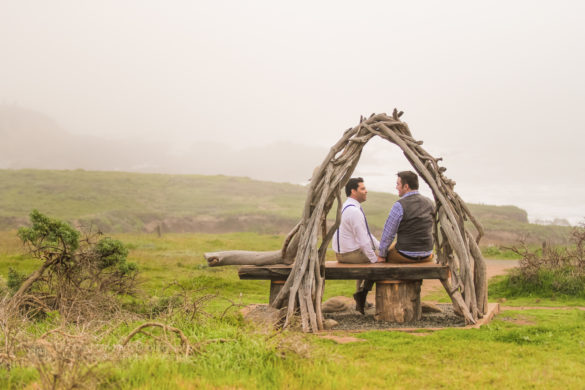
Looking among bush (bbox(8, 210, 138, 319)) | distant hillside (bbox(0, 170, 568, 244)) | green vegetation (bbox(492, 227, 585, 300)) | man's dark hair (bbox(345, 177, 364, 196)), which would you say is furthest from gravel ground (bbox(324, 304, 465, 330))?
distant hillside (bbox(0, 170, 568, 244))

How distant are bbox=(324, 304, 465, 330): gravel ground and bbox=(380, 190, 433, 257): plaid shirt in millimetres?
1113

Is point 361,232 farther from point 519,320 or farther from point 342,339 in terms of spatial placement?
point 519,320

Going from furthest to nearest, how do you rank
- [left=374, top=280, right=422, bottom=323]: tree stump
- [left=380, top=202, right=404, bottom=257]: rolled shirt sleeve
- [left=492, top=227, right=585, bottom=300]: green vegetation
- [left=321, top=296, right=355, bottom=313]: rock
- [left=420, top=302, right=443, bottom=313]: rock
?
[left=492, top=227, right=585, bottom=300]: green vegetation → [left=321, top=296, right=355, bottom=313]: rock → [left=420, top=302, right=443, bottom=313]: rock → [left=380, top=202, right=404, bottom=257]: rolled shirt sleeve → [left=374, top=280, right=422, bottom=323]: tree stump

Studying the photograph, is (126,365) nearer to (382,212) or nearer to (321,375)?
(321,375)

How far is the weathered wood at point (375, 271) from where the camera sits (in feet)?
24.9

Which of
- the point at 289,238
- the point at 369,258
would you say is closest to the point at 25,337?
the point at 289,238

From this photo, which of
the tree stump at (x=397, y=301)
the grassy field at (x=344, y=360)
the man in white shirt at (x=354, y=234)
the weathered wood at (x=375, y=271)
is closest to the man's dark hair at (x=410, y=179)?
the man in white shirt at (x=354, y=234)

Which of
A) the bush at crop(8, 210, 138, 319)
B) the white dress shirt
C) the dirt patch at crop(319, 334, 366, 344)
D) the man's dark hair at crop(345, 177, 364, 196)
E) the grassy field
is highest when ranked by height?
the man's dark hair at crop(345, 177, 364, 196)

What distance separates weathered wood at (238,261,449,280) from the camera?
7590 millimetres

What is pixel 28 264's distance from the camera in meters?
15.3

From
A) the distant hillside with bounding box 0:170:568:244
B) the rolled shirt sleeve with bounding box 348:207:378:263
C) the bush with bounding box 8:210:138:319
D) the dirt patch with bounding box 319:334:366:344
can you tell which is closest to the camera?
the dirt patch with bounding box 319:334:366:344

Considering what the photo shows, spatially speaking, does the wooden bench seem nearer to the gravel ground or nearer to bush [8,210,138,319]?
the gravel ground

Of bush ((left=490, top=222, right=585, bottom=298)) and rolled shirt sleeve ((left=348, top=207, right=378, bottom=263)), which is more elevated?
rolled shirt sleeve ((left=348, top=207, right=378, bottom=263))

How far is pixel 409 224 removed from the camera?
319 inches
